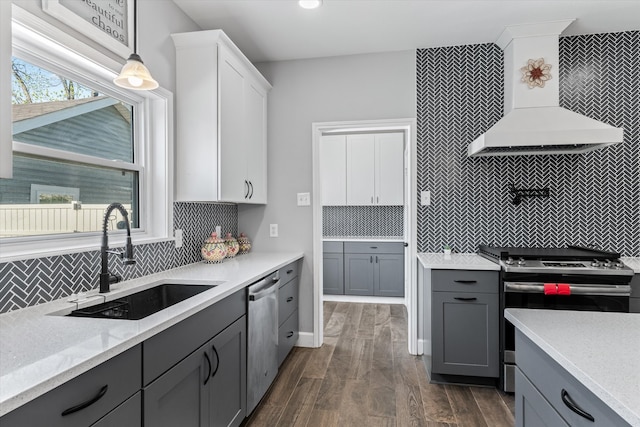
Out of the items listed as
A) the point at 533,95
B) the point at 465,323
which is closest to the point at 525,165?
the point at 533,95

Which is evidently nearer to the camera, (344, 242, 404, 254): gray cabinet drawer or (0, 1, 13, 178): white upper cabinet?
(0, 1, 13, 178): white upper cabinet

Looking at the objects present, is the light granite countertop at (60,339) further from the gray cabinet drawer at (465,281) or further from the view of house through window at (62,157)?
the gray cabinet drawer at (465,281)

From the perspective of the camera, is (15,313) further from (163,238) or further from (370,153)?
(370,153)

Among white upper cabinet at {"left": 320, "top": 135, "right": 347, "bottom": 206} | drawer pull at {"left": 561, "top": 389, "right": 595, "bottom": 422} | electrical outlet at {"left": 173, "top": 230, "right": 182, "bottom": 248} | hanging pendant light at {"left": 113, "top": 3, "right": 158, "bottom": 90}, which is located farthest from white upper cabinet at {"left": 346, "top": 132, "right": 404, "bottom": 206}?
drawer pull at {"left": 561, "top": 389, "right": 595, "bottom": 422}

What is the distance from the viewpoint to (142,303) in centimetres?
177

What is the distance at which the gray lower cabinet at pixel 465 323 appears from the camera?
7.97ft

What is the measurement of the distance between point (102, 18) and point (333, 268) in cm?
380

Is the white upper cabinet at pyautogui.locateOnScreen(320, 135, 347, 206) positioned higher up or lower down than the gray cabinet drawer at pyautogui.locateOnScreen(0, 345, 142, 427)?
higher up

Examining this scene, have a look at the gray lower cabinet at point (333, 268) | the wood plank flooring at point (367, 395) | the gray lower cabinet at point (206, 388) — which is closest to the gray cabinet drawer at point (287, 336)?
the wood plank flooring at point (367, 395)

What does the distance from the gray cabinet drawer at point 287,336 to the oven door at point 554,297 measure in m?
1.60

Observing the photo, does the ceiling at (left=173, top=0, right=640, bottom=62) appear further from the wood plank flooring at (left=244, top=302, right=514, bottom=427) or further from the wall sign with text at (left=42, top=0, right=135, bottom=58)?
the wood plank flooring at (left=244, top=302, right=514, bottom=427)

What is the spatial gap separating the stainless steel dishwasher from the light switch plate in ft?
3.13

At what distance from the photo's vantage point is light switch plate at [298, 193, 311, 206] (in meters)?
3.23

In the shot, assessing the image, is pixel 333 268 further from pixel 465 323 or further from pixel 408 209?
pixel 465 323
